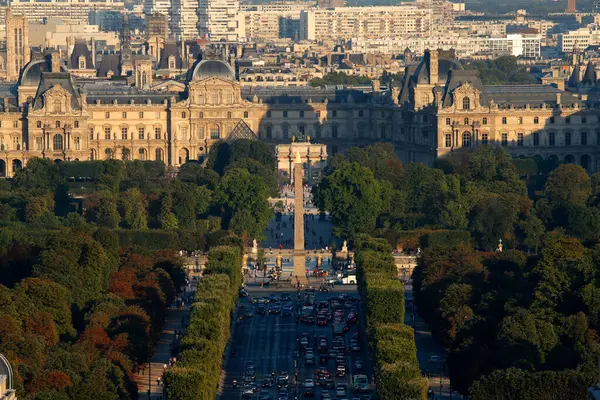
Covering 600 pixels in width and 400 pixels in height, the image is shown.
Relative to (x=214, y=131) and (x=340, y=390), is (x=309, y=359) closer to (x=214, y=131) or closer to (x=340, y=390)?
(x=340, y=390)

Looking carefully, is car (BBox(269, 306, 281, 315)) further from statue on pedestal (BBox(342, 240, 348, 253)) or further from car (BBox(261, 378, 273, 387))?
statue on pedestal (BBox(342, 240, 348, 253))

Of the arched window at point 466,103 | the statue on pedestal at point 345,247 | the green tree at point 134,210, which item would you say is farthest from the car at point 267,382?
the arched window at point 466,103

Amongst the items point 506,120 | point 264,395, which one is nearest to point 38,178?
point 506,120

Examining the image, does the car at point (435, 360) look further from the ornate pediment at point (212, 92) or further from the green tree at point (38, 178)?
the ornate pediment at point (212, 92)

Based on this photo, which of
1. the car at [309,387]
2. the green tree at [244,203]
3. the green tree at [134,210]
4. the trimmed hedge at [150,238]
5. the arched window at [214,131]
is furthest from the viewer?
the arched window at [214,131]

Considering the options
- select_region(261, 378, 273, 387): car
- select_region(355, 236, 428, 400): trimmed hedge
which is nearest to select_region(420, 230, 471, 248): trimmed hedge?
select_region(355, 236, 428, 400): trimmed hedge

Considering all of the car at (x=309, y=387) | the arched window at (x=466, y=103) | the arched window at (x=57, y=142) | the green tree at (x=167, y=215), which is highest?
the arched window at (x=466, y=103)
